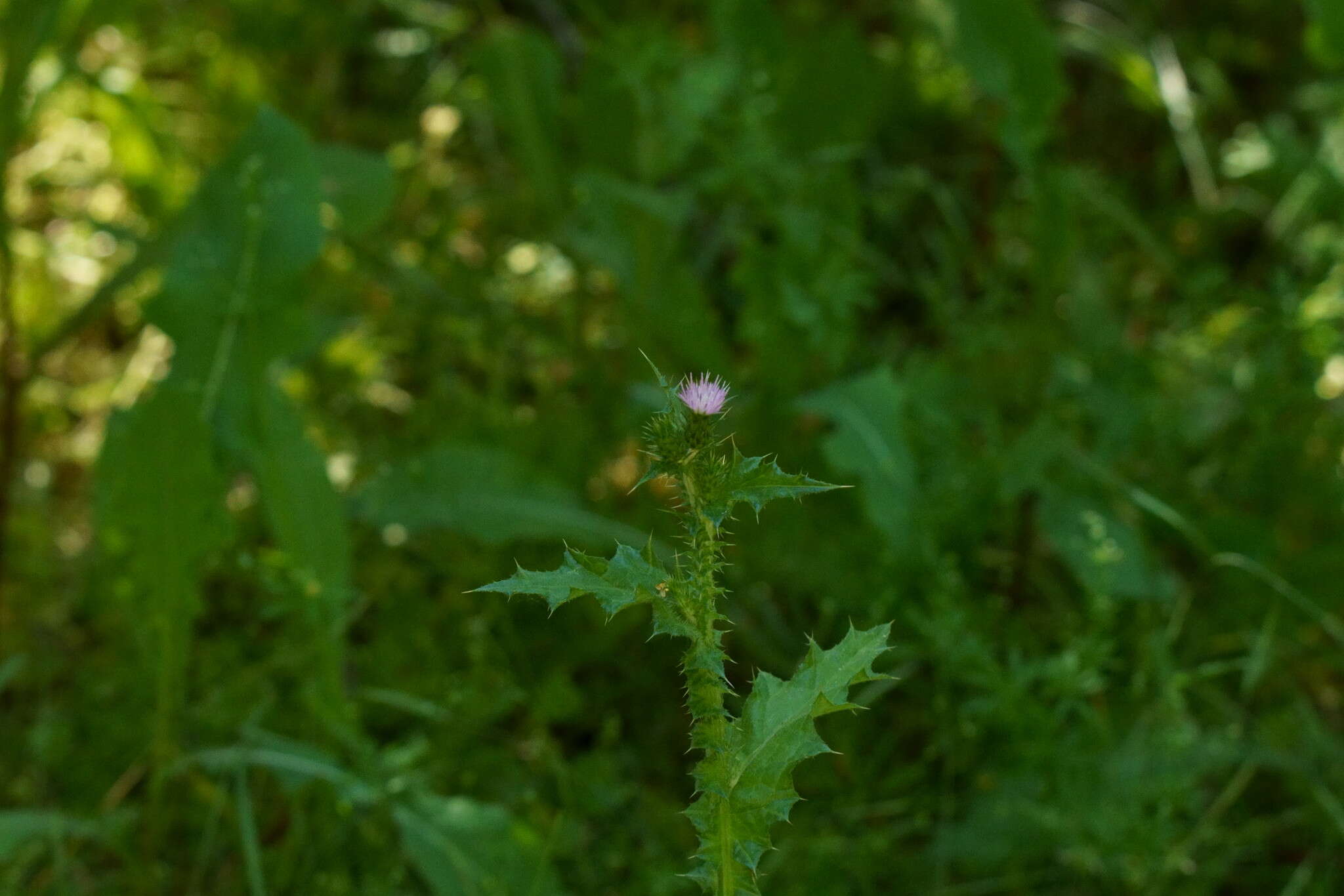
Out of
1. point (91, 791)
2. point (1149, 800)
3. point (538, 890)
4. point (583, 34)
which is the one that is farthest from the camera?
point (583, 34)

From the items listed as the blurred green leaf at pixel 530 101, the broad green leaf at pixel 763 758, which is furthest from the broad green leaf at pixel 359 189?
the broad green leaf at pixel 763 758

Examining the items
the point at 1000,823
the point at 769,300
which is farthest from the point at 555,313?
the point at 1000,823

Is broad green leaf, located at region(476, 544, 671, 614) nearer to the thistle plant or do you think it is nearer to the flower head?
the thistle plant

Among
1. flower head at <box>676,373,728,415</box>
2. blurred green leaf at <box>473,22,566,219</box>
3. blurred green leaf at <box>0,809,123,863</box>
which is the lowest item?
blurred green leaf at <box>0,809,123,863</box>

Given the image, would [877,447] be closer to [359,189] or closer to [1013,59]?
[1013,59]

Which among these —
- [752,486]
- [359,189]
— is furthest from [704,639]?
[359,189]

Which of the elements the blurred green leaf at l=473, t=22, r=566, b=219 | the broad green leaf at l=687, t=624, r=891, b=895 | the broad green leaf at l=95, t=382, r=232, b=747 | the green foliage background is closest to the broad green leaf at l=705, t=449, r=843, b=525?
the broad green leaf at l=687, t=624, r=891, b=895

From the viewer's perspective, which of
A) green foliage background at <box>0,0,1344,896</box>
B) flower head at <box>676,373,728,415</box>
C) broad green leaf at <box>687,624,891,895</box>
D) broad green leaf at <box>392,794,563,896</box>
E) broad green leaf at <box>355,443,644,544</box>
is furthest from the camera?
broad green leaf at <box>355,443,644,544</box>

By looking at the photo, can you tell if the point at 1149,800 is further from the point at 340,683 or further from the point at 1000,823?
the point at 340,683
